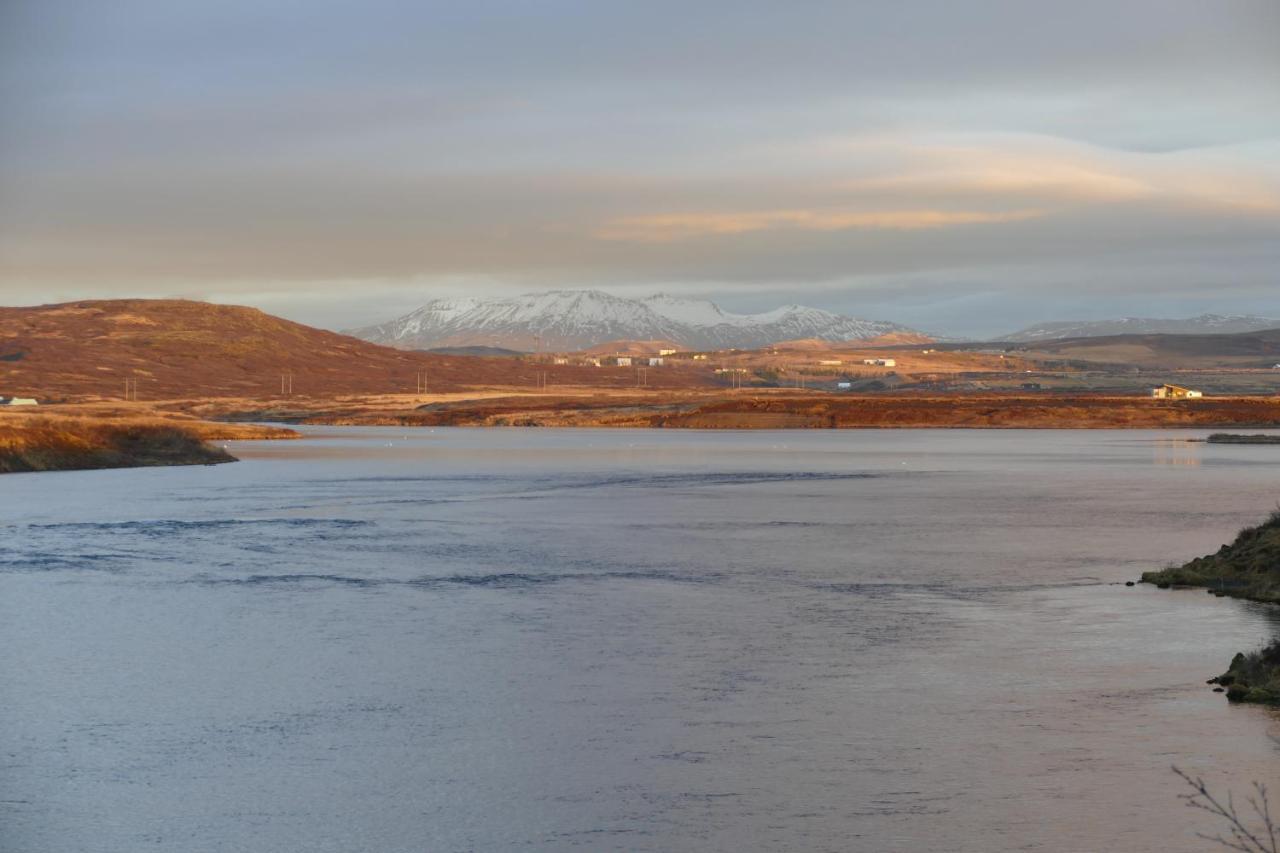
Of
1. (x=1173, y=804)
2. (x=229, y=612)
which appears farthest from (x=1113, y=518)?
(x=1173, y=804)

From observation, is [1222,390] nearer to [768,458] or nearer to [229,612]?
[768,458]

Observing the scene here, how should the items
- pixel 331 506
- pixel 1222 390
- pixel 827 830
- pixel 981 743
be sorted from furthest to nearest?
pixel 1222 390
pixel 331 506
pixel 981 743
pixel 827 830

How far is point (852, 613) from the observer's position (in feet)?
67.4

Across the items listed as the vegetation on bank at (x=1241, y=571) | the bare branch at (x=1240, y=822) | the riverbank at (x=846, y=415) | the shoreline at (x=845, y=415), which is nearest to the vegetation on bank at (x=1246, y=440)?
the riverbank at (x=846, y=415)

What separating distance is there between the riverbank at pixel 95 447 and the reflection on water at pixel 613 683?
76.7 feet

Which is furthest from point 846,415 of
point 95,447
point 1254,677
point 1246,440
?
point 1254,677

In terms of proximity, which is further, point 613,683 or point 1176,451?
point 1176,451

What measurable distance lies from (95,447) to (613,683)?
51.4m

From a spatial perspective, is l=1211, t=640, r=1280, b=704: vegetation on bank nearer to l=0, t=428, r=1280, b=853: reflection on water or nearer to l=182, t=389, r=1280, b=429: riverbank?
l=0, t=428, r=1280, b=853: reflection on water

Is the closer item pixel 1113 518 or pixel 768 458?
pixel 1113 518

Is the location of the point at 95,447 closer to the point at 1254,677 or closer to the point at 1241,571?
the point at 1241,571

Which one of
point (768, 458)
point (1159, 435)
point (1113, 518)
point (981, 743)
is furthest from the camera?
point (1159, 435)

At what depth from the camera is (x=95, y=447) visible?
61.6 meters

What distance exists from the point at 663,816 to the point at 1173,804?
387 centimetres
